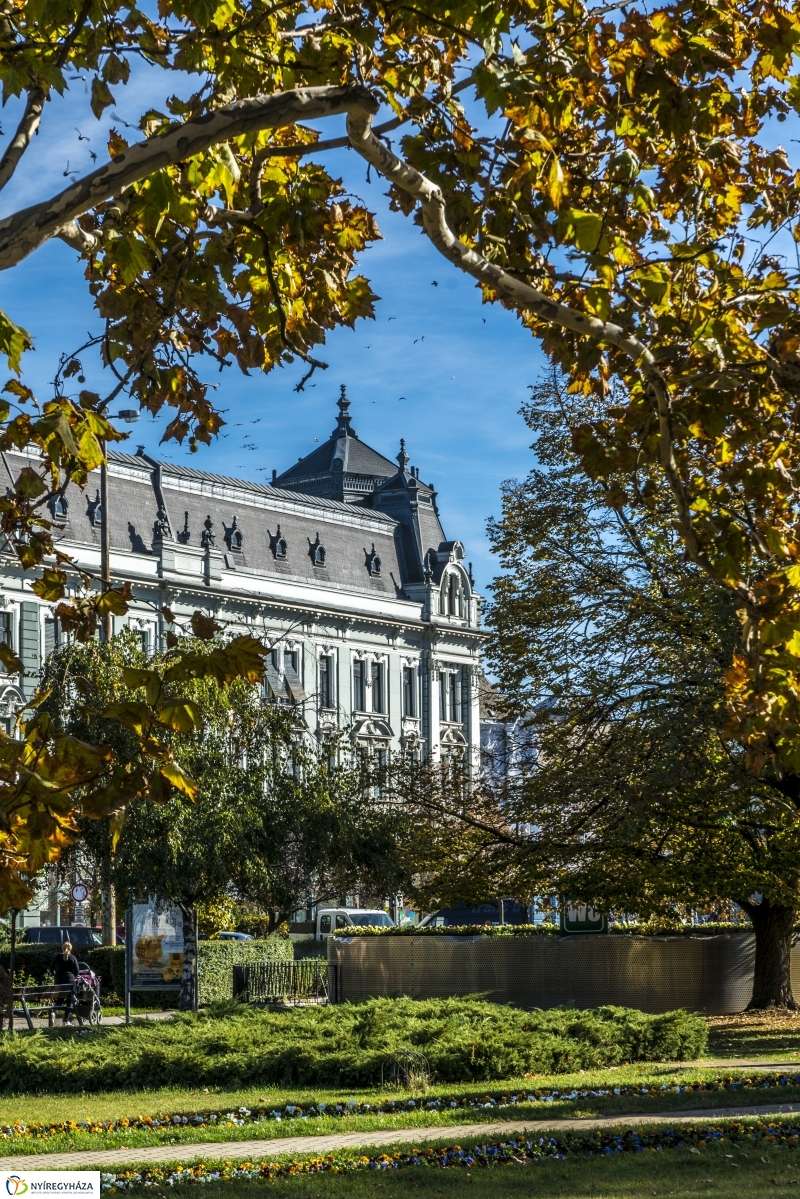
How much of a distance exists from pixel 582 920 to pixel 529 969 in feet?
5.36

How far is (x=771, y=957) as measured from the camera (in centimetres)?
2819

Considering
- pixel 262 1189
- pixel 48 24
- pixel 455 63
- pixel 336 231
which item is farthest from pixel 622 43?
pixel 262 1189

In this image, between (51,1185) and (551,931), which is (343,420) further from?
(51,1185)

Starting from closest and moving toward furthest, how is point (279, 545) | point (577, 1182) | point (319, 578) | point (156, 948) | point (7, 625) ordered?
point (577, 1182), point (156, 948), point (7, 625), point (279, 545), point (319, 578)

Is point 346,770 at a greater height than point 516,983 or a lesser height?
greater

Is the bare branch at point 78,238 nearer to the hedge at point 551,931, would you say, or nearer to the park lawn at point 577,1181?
the park lawn at point 577,1181

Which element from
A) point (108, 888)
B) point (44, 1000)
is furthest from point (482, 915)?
point (108, 888)

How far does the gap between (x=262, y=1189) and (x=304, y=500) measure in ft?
209

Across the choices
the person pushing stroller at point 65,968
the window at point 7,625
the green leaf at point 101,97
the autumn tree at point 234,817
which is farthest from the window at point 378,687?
the green leaf at point 101,97

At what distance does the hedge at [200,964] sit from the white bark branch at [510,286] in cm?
2641

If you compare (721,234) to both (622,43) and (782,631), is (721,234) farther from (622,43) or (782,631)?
(782,631)

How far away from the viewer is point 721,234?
10.4m

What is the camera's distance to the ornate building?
2416 inches

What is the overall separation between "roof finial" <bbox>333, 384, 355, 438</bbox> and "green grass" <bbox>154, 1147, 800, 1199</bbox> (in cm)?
6965
